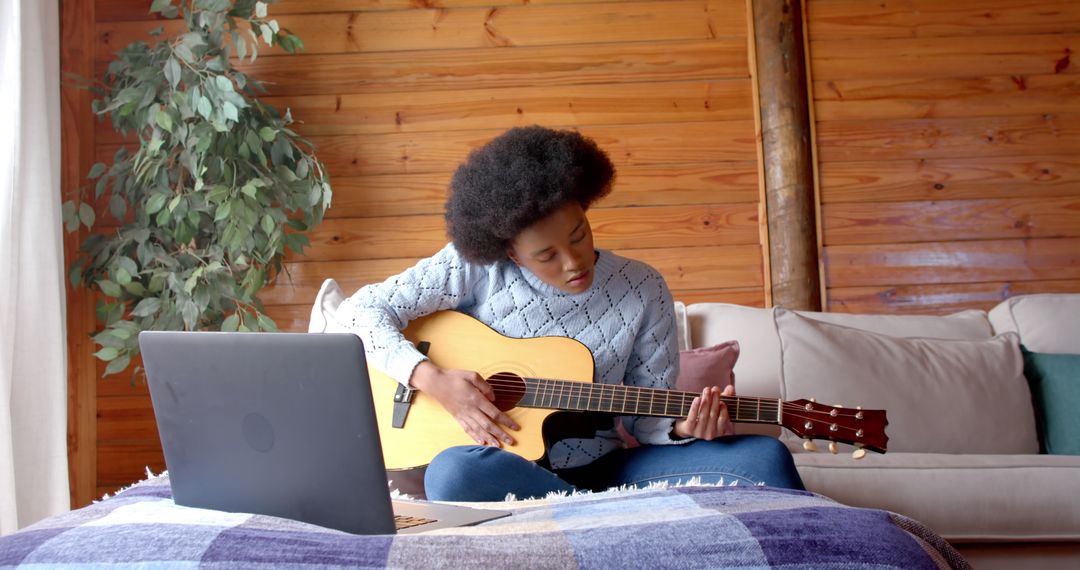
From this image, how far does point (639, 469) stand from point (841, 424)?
0.35m

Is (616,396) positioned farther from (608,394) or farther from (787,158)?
(787,158)

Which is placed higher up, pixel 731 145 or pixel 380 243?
pixel 731 145

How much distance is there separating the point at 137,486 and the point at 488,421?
62 cm

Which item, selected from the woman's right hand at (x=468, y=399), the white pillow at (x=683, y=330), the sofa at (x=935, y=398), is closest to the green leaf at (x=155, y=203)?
the sofa at (x=935, y=398)

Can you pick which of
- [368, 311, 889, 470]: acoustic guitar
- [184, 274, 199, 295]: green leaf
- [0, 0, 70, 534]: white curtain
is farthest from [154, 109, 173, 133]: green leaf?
[368, 311, 889, 470]: acoustic guitar

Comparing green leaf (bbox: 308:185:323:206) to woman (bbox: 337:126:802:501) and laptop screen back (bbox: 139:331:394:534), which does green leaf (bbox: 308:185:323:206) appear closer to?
woman (bbox: 337:126:802:501)

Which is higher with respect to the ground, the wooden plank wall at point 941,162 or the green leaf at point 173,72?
the green leaf at point 173,72

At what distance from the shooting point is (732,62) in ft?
9.62

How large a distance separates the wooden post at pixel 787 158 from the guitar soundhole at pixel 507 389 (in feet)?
4.38

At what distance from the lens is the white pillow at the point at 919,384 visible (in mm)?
2205

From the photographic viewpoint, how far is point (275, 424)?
3.28 ft

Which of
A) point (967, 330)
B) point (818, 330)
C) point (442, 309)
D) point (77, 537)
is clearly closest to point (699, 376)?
point (818, 330)

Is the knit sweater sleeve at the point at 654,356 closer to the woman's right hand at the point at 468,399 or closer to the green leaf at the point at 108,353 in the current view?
the woman's right hand at the point at 468,399

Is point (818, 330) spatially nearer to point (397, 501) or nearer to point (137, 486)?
point (397, 501)
